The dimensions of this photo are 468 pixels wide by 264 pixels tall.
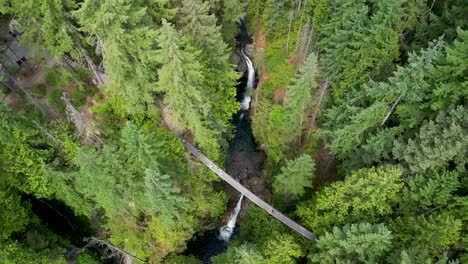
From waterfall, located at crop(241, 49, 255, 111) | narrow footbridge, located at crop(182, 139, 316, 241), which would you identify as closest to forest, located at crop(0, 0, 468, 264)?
narrow footbridge, located at crop(182, 139, 316, 241)

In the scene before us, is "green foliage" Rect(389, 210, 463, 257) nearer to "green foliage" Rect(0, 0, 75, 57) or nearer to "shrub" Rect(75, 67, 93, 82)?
"green foliage" Rect(0, 0, 75, 57)

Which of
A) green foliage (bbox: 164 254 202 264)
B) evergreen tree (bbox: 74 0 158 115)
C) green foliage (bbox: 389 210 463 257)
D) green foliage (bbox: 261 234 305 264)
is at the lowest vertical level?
green foliage (bbox: 164 254 202 264)

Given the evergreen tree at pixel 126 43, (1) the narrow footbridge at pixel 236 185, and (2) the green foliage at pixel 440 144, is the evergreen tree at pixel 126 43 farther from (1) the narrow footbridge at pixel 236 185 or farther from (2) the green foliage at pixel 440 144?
(2) the green foliage at pixel 440 144

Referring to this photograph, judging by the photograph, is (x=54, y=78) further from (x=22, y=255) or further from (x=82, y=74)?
(x=22, y=255)

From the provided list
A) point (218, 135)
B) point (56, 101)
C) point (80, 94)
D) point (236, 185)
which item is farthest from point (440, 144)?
point (56, 101)

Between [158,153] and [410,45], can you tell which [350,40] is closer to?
[410,45]

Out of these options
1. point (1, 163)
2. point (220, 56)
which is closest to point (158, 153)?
point (220, 56)
